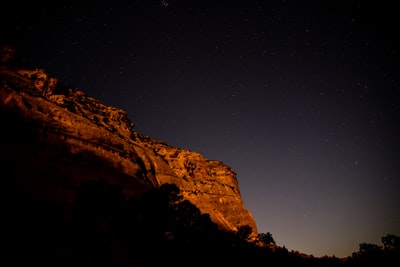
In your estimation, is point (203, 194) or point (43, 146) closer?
point (43, 146)

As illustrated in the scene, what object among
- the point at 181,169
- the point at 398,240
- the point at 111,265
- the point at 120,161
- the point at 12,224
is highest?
the point at 181,169

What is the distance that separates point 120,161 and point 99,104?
29589 mm

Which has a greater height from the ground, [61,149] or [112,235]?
[61,149]

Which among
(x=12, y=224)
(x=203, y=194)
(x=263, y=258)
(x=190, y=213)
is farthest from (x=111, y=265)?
(x=203, y=194)

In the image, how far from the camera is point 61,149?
37.1 meters

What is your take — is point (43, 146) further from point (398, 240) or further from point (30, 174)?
point (398, 240)

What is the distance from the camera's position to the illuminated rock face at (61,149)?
31266mm

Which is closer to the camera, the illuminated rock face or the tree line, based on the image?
the tree line

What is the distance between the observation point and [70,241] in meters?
23.7

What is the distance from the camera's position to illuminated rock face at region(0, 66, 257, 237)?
31266 millimetres

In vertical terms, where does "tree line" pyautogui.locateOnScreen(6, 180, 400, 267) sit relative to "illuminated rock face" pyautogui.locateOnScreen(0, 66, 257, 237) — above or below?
below

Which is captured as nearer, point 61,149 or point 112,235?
point 112,235

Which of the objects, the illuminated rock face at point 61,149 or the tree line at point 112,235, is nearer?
the tree line at point 112,235

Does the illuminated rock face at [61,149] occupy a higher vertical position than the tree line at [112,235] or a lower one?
higher
